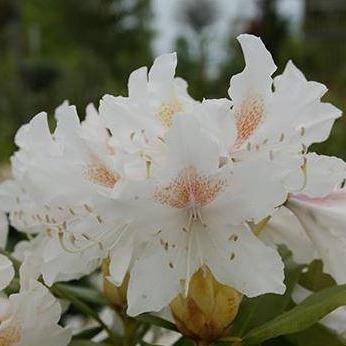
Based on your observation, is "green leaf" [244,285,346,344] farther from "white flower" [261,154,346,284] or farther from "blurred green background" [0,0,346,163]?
"blurred green background" [0,0,346,163]

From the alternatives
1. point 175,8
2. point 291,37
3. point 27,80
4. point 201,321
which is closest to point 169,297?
point 201,321

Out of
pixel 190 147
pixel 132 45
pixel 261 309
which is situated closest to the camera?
pixel 190 147

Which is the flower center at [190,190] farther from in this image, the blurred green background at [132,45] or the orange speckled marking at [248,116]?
the blurred green background at [132,45]

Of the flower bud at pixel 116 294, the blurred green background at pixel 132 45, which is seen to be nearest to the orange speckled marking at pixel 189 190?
the flower bud at pixel 116 294

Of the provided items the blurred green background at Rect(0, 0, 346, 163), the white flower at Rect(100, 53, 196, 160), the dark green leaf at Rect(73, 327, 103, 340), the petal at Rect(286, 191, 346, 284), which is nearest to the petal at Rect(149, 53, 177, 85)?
the white flower at Rect(100, 53, 196, 160)

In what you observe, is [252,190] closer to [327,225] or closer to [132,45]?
[327,225]

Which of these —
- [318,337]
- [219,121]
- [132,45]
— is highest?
[132,45]

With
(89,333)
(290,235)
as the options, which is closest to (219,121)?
(290,235)
